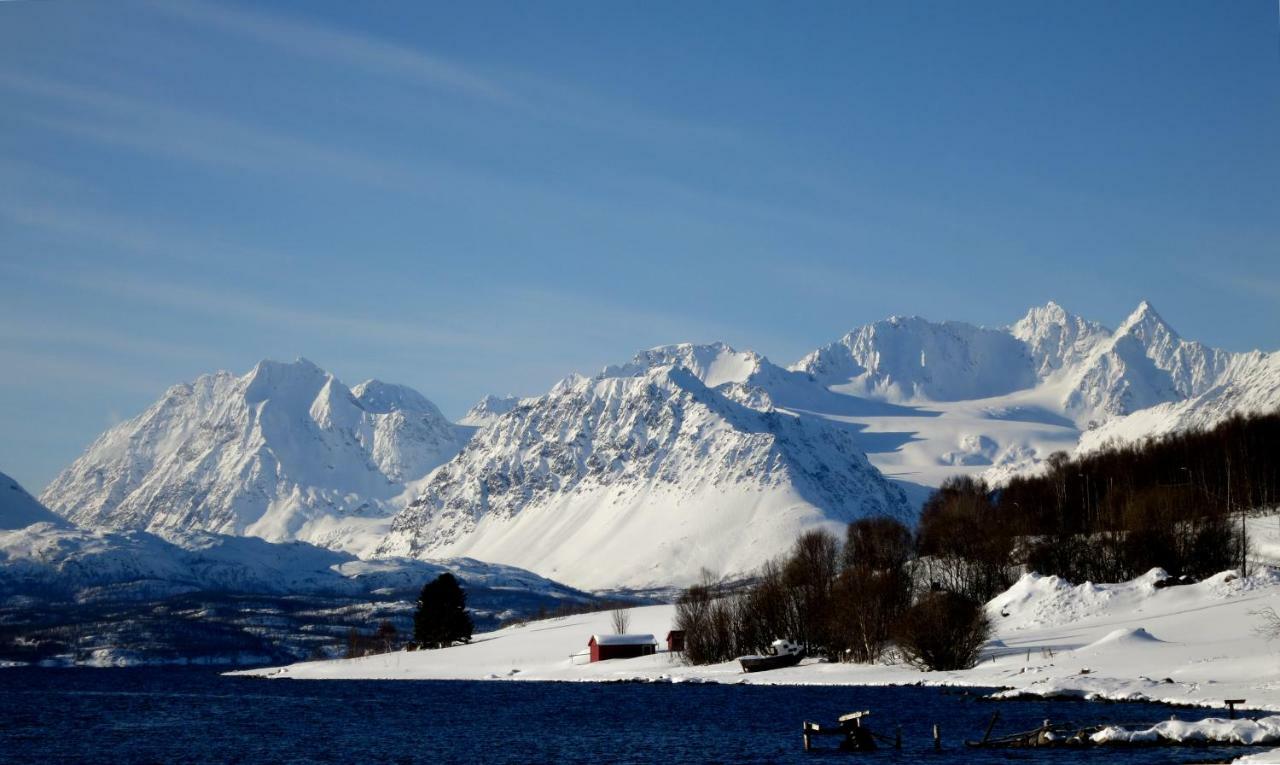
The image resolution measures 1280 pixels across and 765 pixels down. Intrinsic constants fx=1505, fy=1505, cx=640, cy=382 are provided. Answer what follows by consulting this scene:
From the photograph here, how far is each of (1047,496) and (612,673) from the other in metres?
74.8

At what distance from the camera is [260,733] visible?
95.6 m

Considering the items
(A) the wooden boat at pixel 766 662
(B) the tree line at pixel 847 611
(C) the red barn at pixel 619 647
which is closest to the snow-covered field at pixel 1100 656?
(A) the wooden boat at pixel 766 662

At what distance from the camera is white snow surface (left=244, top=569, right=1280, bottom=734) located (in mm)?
88562

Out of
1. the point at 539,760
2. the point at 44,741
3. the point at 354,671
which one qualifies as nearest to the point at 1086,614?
the point at 539,760

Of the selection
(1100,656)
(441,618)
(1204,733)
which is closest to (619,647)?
(441,618)

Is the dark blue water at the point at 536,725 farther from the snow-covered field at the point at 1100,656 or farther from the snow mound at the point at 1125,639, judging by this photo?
the snow mound at the point at 1125,639

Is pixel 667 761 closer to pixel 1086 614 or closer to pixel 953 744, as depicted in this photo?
pixel 953 744

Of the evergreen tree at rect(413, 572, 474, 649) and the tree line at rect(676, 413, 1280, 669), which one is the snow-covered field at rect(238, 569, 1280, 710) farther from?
the evergreen tree at rect(413, 572, 474, 649)

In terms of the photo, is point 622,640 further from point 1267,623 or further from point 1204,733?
point 1204,733

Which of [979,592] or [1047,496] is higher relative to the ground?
[1047,496]

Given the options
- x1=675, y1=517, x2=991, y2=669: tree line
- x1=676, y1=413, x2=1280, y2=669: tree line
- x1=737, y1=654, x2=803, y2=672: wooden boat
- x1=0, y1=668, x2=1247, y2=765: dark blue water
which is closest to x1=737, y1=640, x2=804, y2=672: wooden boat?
x1=737, y1=654, x2=803, y2=672: wooden boat

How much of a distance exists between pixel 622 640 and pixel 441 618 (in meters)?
39.3

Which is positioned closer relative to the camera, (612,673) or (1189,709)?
(1189,709)

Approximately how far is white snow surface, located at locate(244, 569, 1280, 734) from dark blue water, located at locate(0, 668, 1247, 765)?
384 cm
